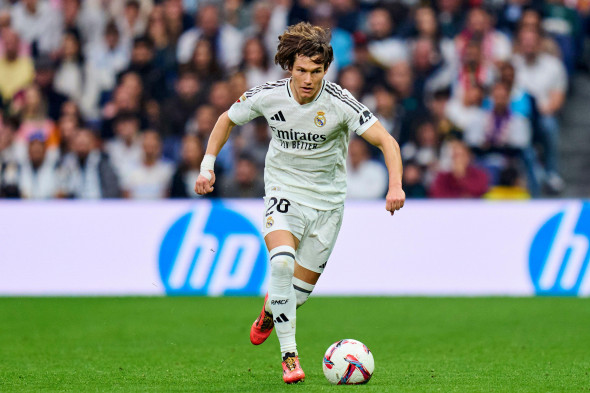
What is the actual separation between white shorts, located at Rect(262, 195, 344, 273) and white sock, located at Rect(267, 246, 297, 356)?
0.25 meters

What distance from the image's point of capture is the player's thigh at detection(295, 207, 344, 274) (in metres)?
6.86

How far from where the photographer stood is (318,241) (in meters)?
6.88

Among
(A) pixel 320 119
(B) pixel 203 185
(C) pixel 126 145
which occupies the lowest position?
(C) pixel 126 145

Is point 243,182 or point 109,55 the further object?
point 109,55

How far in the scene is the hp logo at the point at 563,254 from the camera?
12.2 meters

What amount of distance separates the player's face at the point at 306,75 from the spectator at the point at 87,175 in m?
7.52

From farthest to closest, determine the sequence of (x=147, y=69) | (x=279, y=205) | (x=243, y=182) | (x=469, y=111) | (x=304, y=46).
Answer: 1. (x=147, y=69)
2. (x=469, y=111)
3. (x=243, y=182)
4. (x=279, y=205)
5. (x=304, y=46)

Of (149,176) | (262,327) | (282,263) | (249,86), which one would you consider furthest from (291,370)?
(249,86)

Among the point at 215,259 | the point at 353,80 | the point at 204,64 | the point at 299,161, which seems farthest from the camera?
the point at 204,64

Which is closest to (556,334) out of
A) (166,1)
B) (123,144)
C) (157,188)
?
(157,188)

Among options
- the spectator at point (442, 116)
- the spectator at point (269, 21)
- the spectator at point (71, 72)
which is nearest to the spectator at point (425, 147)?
the spectator at point (442, 116)

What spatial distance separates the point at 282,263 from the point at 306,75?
3.93 feet

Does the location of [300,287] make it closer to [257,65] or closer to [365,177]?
[365,177]

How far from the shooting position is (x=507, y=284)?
12344 millimetres
